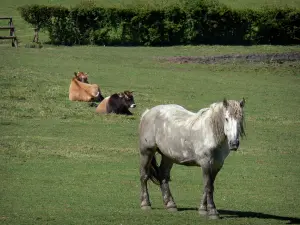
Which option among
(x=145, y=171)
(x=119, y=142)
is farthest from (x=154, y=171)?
(x=119, y=142)

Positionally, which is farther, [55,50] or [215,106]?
[55,50]

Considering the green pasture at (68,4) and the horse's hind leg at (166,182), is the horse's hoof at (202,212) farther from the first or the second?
the green pasture at (68,4)

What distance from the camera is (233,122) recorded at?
1305 cm

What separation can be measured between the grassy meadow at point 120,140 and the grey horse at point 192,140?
1.81ft

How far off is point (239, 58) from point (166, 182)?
30.8 m

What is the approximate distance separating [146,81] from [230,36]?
1535 centimetres

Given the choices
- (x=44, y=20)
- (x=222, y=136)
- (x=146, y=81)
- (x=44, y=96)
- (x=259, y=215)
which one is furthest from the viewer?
(x=44, y=20)

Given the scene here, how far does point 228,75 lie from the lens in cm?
3984

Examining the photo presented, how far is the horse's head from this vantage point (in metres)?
12.9

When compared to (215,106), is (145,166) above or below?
below

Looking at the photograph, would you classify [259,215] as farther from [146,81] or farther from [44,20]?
[44,20]

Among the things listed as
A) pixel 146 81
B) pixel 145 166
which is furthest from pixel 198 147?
pixel 146 81

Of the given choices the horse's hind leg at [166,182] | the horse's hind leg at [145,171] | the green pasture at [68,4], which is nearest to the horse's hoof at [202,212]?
the horse's hind leg at [166,182]

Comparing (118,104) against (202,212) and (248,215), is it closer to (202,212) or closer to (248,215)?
(248,215)
